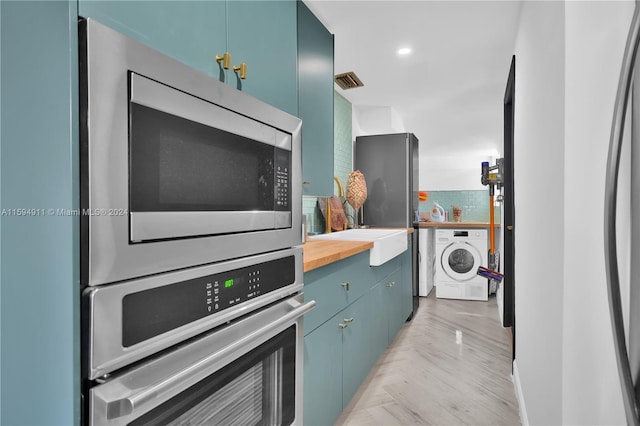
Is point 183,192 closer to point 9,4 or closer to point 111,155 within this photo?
point 111,155

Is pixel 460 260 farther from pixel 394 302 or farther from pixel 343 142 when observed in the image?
pixel 343 142

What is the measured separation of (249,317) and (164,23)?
0.76 metres

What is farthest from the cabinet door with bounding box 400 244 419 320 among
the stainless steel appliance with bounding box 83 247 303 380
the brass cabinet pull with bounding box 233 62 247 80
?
the brass cabinet pull with bounding box 233 62 247 80

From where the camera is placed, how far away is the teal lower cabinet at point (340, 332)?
1530 mm

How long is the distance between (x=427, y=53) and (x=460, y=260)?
2913 mm

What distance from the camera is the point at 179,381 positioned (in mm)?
754

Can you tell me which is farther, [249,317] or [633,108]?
[249,317]

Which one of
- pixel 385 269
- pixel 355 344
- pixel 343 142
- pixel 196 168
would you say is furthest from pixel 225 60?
pixel 343 142

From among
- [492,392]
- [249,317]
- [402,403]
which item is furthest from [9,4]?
[492,392]

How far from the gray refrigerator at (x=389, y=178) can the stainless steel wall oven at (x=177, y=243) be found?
274 cm

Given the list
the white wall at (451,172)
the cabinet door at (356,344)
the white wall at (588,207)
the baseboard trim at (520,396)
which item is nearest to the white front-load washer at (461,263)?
the white wall at (451,172)

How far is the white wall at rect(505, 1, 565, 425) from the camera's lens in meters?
1.07

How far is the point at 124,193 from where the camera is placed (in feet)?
2.16

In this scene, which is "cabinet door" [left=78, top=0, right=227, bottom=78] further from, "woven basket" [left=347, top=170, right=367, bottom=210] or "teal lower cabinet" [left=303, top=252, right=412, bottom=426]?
"woven basket" [left=347, top=170, right=367, bottom=210]
